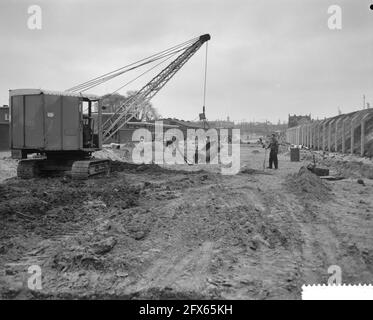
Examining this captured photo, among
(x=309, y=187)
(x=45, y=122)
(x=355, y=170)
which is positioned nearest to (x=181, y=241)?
(x=309, y=187)

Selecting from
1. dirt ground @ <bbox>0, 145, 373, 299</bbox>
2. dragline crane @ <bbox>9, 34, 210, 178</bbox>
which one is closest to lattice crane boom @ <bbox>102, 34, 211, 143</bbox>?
dragline crane @ <bbox>9, 34, 210, 178</bbox>

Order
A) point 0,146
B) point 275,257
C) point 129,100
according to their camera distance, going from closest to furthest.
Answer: point 275,257
point 129,100
point 0,146

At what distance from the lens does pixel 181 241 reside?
6352mm

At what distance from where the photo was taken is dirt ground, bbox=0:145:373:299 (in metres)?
4.64

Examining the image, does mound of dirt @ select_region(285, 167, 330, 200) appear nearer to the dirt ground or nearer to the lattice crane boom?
the dirt ground

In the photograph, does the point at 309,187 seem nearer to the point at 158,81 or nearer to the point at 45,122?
the point at 45,122

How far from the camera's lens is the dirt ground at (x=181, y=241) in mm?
4641

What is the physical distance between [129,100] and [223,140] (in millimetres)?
22885

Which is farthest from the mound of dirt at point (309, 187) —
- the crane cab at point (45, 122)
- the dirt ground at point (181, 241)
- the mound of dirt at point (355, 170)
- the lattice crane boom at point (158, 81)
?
the lattice crane boom at point (158, 81)
